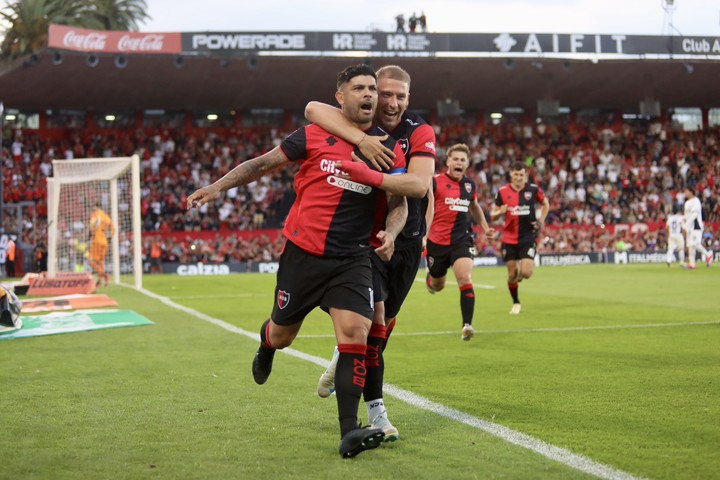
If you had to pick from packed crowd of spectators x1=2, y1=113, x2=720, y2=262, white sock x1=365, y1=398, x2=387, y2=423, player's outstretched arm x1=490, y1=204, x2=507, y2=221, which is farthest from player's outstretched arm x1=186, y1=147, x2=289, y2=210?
packed crowd of spectators x1=2, y1=113, x2=720, y2=262

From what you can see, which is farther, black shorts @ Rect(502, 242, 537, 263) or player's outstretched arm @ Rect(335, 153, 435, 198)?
black shorts @ Rect(502, 242, 537, 263)

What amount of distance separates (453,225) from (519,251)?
338 centimetres

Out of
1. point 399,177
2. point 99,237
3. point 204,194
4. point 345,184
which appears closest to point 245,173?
point 204,194

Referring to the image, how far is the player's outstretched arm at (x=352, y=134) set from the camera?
549 cm

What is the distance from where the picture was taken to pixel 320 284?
5.52 metres

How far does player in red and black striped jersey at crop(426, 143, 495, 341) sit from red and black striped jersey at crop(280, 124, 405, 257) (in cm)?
636

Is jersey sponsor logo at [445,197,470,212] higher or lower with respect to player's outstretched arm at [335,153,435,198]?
higher

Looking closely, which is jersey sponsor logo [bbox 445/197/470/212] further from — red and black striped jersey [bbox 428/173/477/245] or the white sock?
the white sock

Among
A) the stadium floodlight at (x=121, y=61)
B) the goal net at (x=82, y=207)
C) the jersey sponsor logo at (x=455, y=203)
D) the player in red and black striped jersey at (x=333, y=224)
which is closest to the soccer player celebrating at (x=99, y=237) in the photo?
the goal net at (x=82, y=207)

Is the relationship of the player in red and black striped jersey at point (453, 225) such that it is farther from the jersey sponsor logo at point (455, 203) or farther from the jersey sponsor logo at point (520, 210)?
the jersey sponsor logo at point (520, 210)

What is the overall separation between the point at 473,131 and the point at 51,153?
22.0m

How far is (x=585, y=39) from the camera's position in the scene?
4169 centimetres

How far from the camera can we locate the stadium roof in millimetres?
38969

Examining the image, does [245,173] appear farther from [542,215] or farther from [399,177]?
[542,215]
